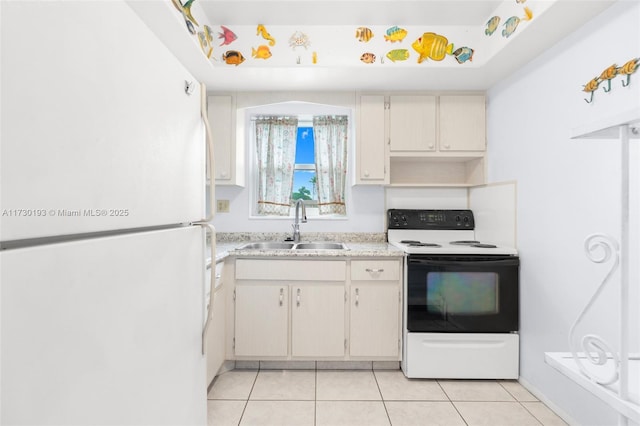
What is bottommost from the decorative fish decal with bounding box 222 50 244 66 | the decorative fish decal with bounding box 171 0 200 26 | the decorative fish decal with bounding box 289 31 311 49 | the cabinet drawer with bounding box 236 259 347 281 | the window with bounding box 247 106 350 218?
the cabinet drawer with bounding box 236 259 347 281

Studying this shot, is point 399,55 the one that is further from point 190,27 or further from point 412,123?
point 190,27

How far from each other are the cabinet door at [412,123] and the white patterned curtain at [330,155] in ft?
1.81

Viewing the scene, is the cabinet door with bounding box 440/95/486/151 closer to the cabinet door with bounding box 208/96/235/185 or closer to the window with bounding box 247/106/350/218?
the window with bounding box 247/106/350/218

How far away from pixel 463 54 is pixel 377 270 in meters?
1.64

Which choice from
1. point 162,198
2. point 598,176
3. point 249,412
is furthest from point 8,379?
point 598,176

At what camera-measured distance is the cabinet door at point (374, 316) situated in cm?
235

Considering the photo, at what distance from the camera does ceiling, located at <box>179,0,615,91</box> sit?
206cm

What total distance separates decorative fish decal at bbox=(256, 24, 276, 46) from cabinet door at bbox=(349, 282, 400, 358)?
1.82m

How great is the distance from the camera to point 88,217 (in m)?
0.54

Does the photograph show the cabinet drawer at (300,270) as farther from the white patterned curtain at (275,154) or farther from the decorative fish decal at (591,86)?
the decorative fish decal at (591,86)

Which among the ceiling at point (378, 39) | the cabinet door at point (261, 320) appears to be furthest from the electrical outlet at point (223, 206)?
the ceiling at point (378, 39)

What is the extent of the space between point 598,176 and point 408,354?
153cm

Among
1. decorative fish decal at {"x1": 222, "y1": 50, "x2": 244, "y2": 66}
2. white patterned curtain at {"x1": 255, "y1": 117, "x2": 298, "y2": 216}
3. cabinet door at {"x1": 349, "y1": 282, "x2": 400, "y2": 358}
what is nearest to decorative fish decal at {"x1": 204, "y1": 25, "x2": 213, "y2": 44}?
decorative fish decal at {"x1": 222, "y1": 50, "x2": 244, "y2": 66}

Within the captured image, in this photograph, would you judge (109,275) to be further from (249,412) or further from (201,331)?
(249,412)
